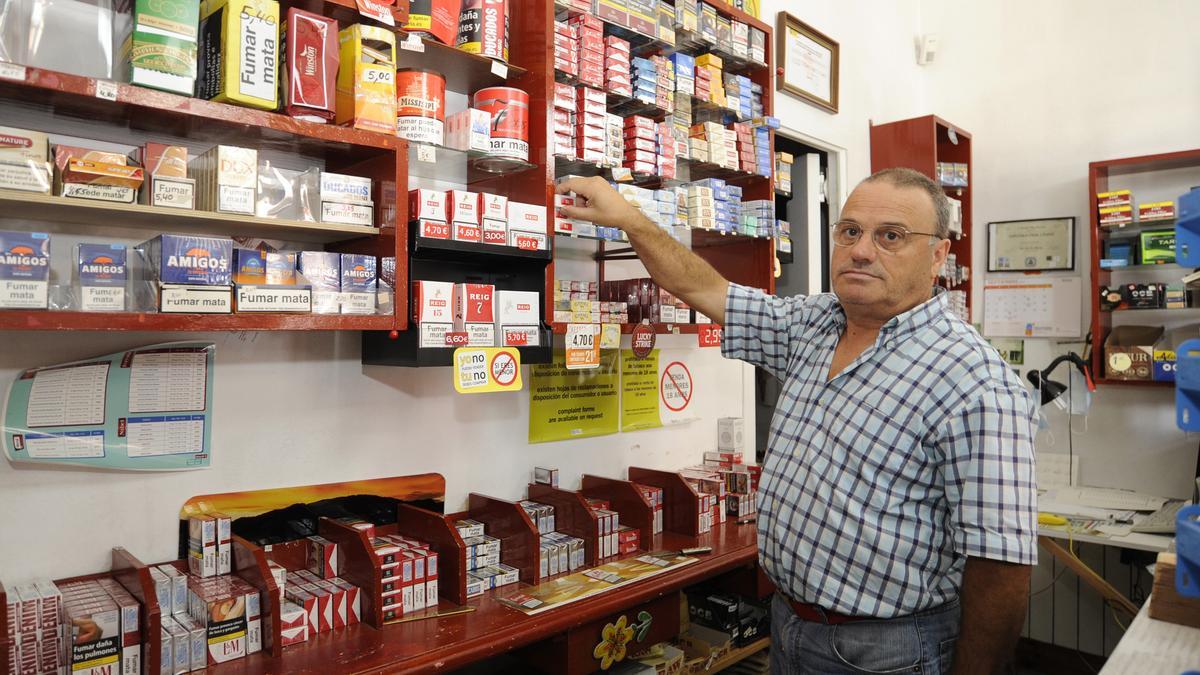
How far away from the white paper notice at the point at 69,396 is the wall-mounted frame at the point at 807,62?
3450 mm

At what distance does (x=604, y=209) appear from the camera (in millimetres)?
2357

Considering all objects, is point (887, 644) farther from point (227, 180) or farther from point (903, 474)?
point (227, 180)

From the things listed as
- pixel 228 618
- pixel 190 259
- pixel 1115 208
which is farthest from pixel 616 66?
pixel 1115 208

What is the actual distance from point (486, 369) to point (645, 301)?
832mm

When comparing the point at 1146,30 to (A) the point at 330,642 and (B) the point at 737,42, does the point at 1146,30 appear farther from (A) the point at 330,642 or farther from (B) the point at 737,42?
(A) the point at 330,642

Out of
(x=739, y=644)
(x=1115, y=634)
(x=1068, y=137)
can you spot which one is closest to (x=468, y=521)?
(x=739, y=644)

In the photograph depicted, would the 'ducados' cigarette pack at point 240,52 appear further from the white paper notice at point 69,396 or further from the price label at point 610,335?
the price label at point 610,335

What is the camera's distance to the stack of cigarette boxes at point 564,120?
8.52 ft

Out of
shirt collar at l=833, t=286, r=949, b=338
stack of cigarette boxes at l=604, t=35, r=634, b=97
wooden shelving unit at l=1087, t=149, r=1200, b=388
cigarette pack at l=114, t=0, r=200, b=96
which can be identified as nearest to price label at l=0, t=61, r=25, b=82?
cigarette pack at l=114, t=0, r=200, b=96

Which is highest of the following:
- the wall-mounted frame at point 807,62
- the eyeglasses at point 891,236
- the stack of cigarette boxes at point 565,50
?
the wall-mounted frame at point 807,62

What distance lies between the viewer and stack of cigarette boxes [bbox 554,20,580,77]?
103 inches

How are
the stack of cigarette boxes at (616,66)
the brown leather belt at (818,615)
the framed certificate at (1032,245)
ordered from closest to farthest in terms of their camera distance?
the brown leather belt at (818,615) < the stack of cigarette boxes at (616,66) < the framed certificate at (1032,245)

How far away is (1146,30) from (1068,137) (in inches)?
28.2

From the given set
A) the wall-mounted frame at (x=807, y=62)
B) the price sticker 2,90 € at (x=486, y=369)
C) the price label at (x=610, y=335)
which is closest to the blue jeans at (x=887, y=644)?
the price sticker 2,90 € at (x=486, y=369)
